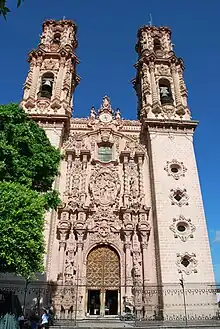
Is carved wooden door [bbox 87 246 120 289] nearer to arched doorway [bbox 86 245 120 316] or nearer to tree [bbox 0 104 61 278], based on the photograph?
arched doorway [bbox 86 245 120 316]

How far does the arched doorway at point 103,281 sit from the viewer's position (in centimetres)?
1661

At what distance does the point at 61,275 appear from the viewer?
16.3 m

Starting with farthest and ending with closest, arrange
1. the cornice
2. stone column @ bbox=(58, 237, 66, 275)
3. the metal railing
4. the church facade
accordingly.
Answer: the cornice, stone column @ bbox=(58, 237, 66, 275), the church facade, the metal railing

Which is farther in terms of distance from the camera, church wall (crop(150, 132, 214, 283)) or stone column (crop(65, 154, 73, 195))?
stone column (crop(65, 154, 73, 195))

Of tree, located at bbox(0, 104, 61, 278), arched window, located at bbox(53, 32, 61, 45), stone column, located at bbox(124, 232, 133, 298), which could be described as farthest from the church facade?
tree, located at bbox(0, 104, 61, 278)

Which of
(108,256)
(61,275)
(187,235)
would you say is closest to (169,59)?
(187,235)

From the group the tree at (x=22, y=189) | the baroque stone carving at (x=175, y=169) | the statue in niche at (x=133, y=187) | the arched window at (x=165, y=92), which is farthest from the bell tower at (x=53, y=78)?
the baroque stone carving at (x=175, y=169)

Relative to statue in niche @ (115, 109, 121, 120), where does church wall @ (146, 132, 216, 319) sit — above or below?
below

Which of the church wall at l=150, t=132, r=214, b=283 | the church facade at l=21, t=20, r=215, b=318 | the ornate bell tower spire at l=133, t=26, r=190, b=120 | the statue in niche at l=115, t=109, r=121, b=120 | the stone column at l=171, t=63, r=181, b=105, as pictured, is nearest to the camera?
the church facade at l=21, t=20, r=215, b=318

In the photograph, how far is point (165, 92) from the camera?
2452 centimetres

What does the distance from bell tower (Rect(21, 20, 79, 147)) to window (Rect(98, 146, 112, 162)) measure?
302 cm

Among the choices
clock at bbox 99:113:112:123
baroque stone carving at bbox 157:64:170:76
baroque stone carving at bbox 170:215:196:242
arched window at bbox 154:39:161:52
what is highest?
arched window at bbox 154:39:161:52

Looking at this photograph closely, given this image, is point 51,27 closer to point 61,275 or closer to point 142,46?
point 142,46

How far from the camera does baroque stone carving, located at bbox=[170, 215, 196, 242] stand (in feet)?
56.9
